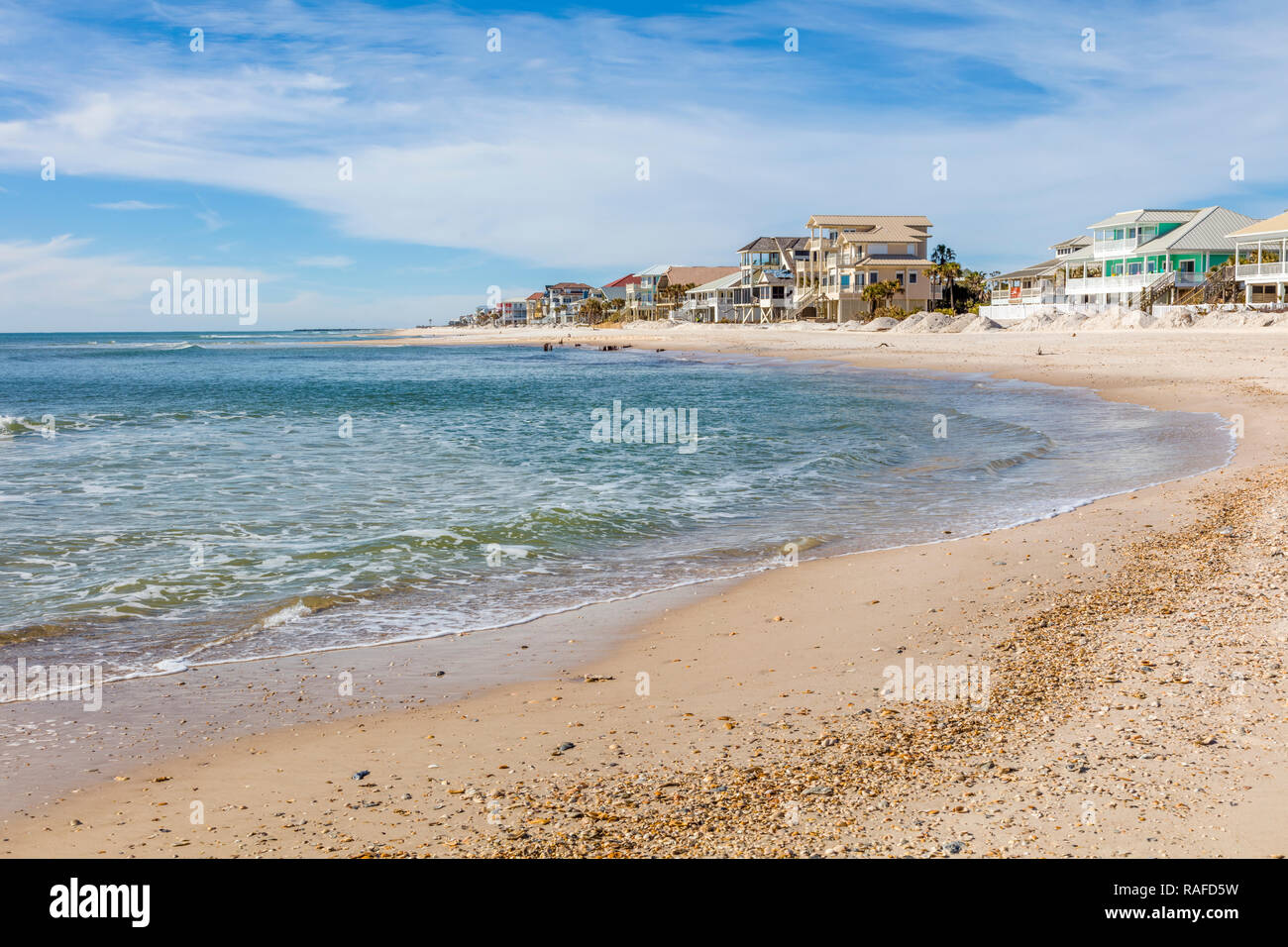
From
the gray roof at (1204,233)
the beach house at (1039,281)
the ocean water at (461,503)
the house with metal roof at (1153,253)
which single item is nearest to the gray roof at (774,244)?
the beach house at (1039,281)

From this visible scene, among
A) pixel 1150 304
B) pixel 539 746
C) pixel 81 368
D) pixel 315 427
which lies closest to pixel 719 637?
pixel 539 746

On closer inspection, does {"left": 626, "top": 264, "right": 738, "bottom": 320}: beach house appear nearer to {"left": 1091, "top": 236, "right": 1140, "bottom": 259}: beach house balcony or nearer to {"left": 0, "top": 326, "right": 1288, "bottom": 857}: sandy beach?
{"left": 1091, "top": 236, "right": 1140, "bottom": 259}: beach house balcony

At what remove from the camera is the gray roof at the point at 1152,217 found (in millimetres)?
72500

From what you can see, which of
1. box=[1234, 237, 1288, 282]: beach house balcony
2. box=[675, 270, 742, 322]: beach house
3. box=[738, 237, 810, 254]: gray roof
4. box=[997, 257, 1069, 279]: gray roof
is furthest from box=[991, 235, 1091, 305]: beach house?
box=[675, 270, 742, 322]: beach house

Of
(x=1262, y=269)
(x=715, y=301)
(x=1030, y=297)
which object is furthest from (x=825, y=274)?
(x=1262, y=269)

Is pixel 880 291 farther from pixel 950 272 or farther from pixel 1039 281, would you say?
pixel 1039 281

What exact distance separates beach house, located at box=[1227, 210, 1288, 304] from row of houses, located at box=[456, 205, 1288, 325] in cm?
10

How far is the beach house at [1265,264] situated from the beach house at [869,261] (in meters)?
34.6

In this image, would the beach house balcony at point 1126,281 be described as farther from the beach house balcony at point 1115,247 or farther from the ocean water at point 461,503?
the ocean water at point 461,503

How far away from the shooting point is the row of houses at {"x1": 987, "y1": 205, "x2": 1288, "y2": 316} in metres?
58.2
